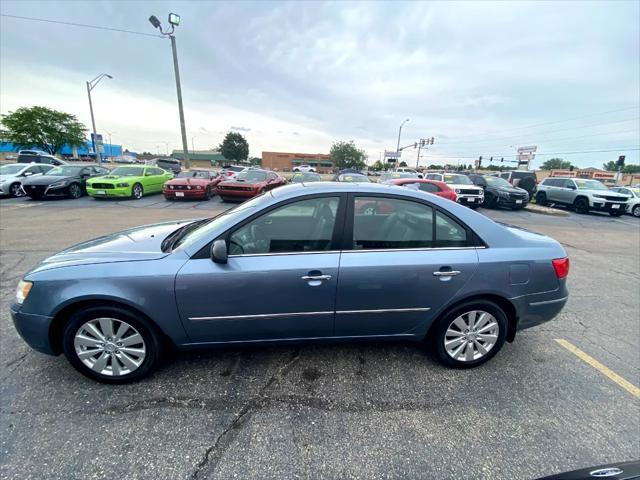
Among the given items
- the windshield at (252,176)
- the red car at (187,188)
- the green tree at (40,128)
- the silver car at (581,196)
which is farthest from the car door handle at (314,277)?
the green tree at (40,128)


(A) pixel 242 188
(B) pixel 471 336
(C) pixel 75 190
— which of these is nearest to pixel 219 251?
(B) pixel 471 336

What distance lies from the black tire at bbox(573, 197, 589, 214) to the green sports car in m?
21.6

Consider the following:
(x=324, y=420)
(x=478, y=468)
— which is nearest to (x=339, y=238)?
(x=324, y=420)

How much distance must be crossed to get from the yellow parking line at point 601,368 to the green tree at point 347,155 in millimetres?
74347

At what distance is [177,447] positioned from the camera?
5.92ft

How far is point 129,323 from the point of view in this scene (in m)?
2.18

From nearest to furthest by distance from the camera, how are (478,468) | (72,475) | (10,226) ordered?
1. (72,475)
2. (478,468)
3. (10,226)

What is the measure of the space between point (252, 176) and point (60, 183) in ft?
25.6

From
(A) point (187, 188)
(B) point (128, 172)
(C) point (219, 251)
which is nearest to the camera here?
(C) point (219, 251)

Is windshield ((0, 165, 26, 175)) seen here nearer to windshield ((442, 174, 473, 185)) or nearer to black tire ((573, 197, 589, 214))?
windshield ((442, 174, 473, 185))

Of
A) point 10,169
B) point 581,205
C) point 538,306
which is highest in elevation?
point 10,169

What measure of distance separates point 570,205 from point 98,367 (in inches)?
811

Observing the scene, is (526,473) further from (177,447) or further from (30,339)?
(30,339)

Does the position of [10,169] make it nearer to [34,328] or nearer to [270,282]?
[34,328]
